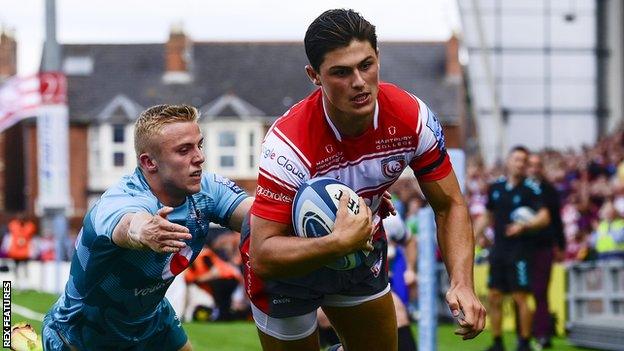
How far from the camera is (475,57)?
39.2 meters

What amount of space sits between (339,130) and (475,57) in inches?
1321

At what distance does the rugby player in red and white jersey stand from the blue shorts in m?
0.50

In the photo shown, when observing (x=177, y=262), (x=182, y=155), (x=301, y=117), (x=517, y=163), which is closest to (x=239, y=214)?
(x=177, y=262)

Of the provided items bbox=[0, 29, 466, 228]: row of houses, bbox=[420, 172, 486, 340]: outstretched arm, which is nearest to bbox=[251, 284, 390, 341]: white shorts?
bbox=[420, 172, 486, 340]: outstretched arm

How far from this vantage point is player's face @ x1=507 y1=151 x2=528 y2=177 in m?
13.3

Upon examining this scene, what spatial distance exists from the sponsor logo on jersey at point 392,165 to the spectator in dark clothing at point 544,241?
24.1 ft

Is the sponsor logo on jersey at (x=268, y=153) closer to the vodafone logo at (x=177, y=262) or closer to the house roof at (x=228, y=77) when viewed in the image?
the vodafone logo at (x=177, y=262)

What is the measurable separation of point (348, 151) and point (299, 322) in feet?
3.44

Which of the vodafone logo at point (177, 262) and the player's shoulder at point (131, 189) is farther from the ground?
the player's shoulder at point (131, 189)

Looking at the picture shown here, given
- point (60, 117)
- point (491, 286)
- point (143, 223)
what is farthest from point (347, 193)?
point (60, 117)

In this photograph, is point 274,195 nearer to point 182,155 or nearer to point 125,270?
point 182,155

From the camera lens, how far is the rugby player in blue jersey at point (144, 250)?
21.3 ft

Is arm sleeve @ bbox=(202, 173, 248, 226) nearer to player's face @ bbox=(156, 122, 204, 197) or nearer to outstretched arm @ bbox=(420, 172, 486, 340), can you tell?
player's face @ bbox=(156, 122, 204, 197)

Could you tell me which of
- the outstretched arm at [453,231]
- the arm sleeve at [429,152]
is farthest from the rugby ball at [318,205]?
the outstretched arm at [453,231]
